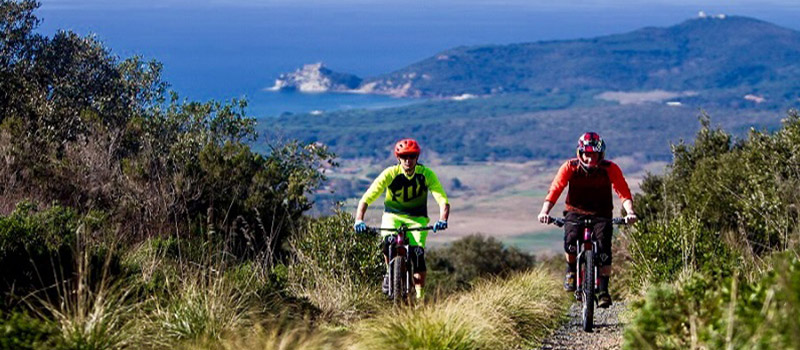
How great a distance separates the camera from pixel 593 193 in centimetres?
920

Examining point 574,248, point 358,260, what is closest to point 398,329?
point 574,248

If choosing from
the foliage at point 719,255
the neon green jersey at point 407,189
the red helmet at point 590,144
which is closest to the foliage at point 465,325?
the neon green jersey at point 407,189

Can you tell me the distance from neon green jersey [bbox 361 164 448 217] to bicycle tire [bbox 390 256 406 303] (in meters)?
0.43

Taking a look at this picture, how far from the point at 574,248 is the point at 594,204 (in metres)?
0.44

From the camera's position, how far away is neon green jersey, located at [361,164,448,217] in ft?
30.8

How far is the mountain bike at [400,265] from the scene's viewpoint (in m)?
9.29

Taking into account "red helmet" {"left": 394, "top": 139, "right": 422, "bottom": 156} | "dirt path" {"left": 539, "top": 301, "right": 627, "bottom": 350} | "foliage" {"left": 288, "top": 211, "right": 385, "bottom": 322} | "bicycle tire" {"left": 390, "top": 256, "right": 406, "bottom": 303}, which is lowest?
"dirt path" {"left": 539, "top": 301, "right": 627, "bottom": 350}

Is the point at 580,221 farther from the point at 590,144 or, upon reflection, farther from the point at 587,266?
the point at 590,144

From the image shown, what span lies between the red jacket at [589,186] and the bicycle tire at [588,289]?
1.24 feet

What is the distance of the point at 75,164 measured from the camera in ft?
54.3

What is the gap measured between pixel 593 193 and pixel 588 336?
117 cm

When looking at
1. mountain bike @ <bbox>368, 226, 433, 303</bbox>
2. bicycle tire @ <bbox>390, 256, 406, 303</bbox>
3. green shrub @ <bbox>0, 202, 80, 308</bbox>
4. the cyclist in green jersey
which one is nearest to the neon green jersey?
the cyclist in green jersey

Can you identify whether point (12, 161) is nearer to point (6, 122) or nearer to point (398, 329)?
point (6, 122)

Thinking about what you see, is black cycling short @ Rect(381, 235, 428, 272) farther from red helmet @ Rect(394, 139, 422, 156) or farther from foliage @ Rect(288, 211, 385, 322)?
red helmet @ Rect(394, 139, 422, 156)
